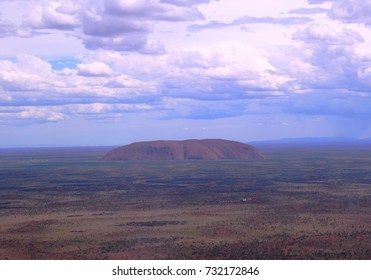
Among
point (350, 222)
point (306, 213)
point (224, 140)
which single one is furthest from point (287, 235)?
point (224, 140)

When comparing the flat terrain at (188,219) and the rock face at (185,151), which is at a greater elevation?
the rock face at (185,151)

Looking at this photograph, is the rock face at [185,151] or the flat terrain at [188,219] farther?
the rock face at [185,151]

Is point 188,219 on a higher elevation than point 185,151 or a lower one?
lower

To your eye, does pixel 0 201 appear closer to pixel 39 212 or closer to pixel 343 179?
pixel 39 212

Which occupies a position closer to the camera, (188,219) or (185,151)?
(188,219)
